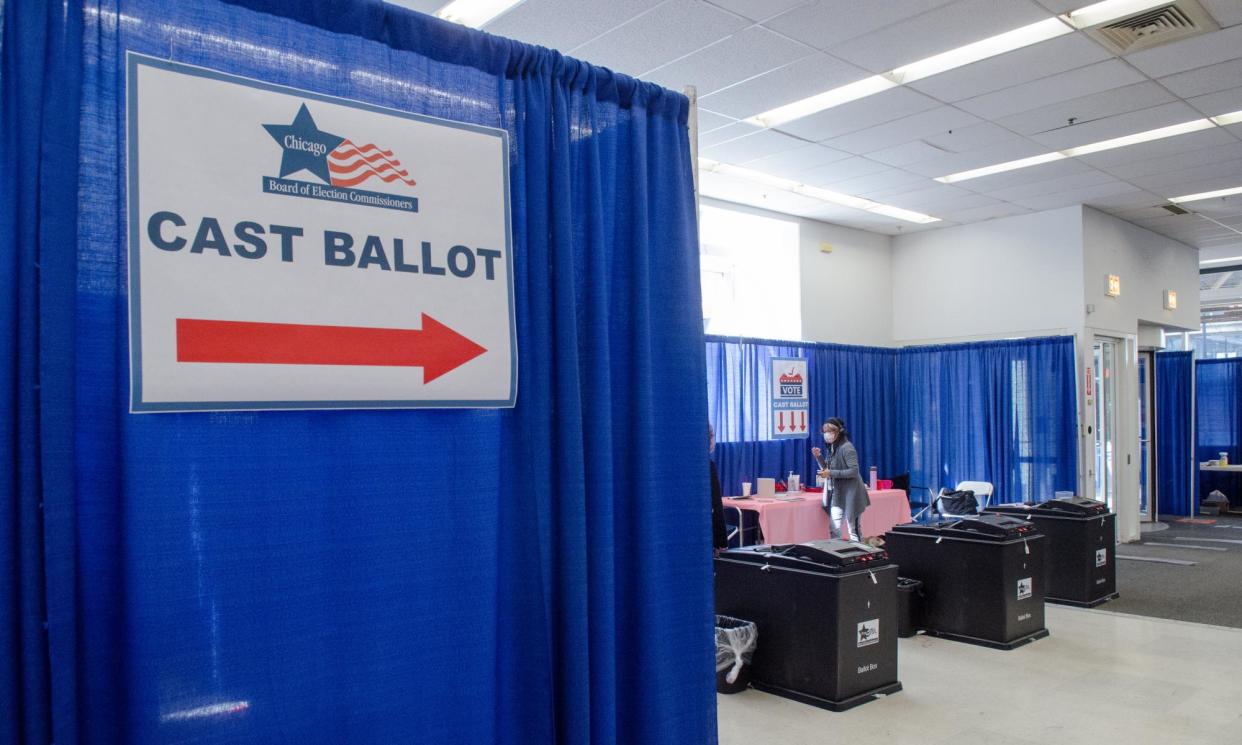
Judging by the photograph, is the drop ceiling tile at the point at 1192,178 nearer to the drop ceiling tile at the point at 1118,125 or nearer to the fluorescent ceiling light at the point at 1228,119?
the fluorescent ceiling light at the point at 1228,119

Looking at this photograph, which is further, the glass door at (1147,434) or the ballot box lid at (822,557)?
the glass door at (1147,434)

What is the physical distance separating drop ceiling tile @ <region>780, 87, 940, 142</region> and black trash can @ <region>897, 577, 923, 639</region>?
10.6 ft

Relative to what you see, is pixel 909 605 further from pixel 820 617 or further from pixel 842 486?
pixel 842 486

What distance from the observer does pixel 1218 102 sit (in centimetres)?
614

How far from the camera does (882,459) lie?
991cm

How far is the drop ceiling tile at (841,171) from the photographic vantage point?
7475 millimetres

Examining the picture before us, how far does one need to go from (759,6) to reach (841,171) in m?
3.44

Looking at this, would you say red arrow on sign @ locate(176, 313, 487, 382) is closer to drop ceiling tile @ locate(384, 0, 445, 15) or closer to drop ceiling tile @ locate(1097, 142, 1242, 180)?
drop ceiling tile @ locate(384, 0, 445, 15)

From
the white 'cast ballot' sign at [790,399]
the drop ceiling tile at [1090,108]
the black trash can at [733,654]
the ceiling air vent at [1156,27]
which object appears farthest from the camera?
the white 'cast ballot' sign at [790,399]

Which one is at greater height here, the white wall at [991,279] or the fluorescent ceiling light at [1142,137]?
the fluorescent ceiling light at [1142,137]

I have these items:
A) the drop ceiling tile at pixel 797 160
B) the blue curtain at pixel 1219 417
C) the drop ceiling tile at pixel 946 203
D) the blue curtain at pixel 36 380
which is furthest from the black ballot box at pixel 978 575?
the blue curtain at pixel 1219 417

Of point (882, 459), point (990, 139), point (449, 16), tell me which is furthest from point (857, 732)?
point (882, 459)

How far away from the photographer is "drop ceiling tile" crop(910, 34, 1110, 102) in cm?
516

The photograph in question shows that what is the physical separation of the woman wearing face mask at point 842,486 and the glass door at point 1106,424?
3733mm
